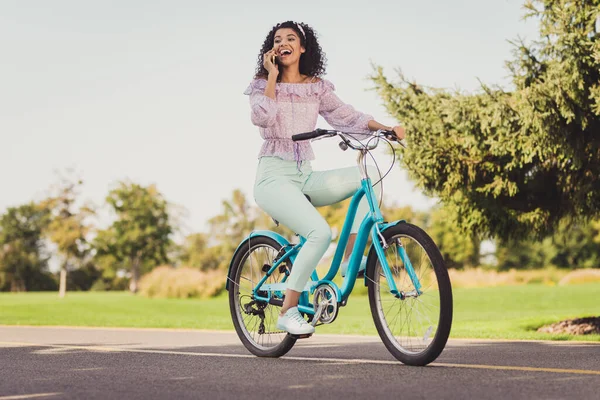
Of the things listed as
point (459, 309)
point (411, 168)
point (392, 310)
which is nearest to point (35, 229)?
point (459, 309)

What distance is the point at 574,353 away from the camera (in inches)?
235

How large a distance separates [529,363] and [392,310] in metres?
0.98

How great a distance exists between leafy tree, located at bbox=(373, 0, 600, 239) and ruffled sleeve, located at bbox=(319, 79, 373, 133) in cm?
477

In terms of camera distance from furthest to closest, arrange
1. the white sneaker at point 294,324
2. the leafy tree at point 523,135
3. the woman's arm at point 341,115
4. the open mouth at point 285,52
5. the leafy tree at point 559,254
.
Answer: the leafy tree at point 559,254
the leafy tree at point 523,135
the woman's arm at point 341,115
the open mouth at point 285,52
the white sneaker at point 294,324

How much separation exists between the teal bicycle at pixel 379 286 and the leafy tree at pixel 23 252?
242 feet

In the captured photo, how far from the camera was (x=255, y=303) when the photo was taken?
20.7ft

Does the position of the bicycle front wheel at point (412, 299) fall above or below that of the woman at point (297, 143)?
below

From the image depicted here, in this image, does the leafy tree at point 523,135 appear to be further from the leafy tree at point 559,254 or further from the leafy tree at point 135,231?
the leafy tree at point 135,231

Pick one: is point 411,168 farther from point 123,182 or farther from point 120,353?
point 123,182

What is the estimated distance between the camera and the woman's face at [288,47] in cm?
586

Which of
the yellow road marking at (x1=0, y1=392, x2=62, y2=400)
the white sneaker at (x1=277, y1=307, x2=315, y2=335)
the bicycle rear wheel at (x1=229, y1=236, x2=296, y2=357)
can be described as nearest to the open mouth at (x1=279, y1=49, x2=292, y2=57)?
the bicycle rear wheel at (x1=229, y1=236, x2=296, y2=357)

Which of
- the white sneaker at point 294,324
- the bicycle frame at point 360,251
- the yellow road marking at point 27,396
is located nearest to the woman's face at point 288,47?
the bicycle frame at point 360,251

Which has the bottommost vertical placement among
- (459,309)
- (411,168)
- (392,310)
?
(459,309)

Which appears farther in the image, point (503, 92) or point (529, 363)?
point (503, 92)
